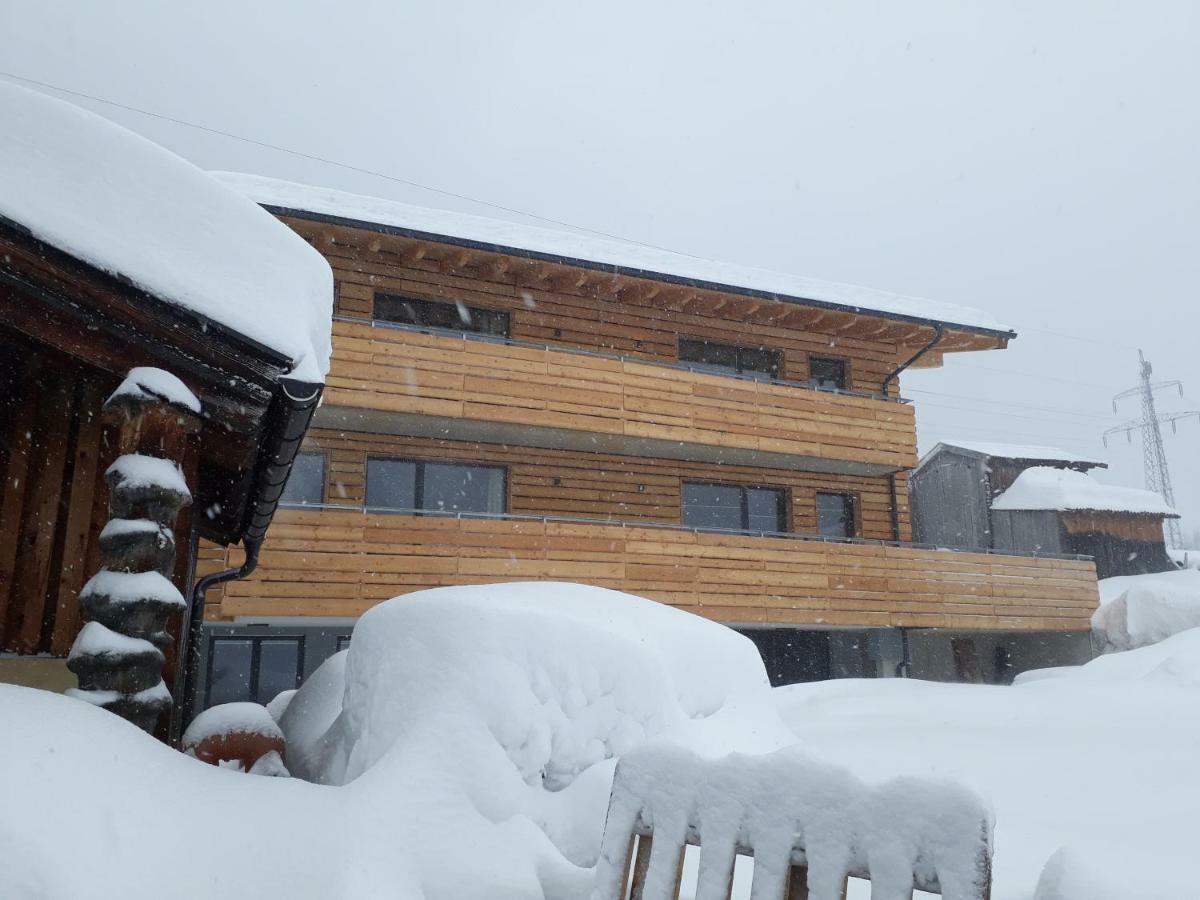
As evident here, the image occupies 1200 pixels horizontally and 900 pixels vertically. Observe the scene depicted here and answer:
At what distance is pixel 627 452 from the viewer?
1527cm

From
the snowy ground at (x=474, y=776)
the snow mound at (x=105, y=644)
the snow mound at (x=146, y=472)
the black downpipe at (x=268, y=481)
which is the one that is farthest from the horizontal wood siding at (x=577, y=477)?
the snow mound at (x=105, y=644)

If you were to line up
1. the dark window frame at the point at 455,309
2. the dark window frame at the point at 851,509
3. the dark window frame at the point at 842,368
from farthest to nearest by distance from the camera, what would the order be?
the dark window frame at the point at 842,368 < the dark window frame at the point at 851,509 < the dark window frame at the point at 455,309

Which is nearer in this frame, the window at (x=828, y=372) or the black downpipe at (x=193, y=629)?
the black downpipe at (x=193, y=629)

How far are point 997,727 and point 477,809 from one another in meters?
6.82

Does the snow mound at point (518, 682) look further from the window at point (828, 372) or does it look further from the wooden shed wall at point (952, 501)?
the wooden shed wall at point (952, 501)

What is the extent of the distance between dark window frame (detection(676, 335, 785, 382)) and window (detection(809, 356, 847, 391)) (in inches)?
30.5

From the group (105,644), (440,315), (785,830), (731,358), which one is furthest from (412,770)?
(731,358)

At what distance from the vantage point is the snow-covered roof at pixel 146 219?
3.74m

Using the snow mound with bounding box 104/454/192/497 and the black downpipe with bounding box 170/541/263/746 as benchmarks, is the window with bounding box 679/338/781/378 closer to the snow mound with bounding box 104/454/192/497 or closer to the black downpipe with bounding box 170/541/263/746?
the black downpipe with bounding box 170/541/263/746

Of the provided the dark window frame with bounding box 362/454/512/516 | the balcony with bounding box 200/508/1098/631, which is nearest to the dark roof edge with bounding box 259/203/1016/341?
the dark window frame with bounding box 362/454/512/516

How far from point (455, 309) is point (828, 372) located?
733 centimetres

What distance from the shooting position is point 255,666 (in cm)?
1303

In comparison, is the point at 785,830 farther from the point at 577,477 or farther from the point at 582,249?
the point at 582,249

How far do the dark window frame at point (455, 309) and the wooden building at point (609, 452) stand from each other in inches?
1.5
